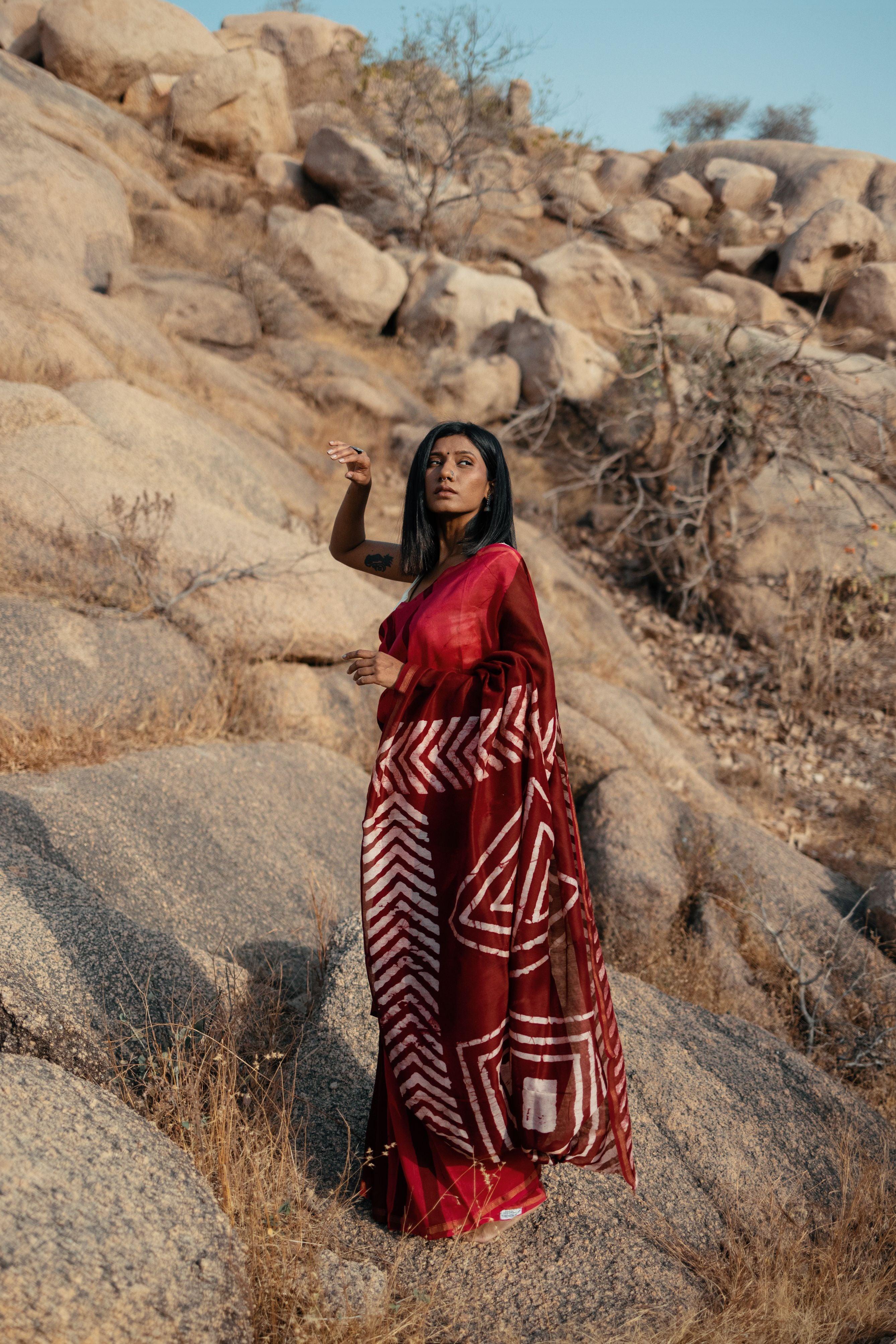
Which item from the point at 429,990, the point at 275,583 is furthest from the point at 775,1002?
the point at 275,583

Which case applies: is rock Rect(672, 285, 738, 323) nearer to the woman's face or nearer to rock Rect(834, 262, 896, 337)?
rock Rect(834, 262, 896, 337)

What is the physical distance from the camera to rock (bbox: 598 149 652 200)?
20.8 metres

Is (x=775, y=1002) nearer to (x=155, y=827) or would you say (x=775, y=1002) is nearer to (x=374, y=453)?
(x=155, y=827)

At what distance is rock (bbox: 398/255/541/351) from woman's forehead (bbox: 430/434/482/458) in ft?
35.8

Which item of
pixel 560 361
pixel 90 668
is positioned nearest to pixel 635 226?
pixel 560 361

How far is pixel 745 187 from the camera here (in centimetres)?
1916

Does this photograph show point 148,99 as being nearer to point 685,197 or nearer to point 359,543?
point 685,197

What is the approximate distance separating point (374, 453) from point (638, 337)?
334 centimetres

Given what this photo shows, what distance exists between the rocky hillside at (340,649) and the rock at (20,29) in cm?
5

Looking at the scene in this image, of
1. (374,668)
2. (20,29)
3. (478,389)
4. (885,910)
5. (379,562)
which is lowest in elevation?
(885,910)

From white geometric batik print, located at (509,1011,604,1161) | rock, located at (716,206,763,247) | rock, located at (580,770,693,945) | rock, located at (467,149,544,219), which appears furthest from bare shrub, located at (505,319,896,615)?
rock, located at (467,149,544,219)

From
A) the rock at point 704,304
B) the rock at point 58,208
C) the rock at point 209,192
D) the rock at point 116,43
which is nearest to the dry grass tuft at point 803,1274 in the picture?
the rock at point 58,208

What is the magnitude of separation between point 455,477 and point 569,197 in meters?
19.5

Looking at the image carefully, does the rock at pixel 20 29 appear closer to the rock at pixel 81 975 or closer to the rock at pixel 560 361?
the rock at pixel 560 361
